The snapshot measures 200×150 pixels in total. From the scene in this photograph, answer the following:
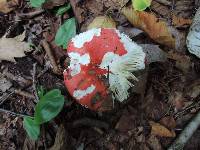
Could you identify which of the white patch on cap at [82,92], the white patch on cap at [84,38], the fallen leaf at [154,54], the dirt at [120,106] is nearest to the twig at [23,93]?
the dirt at [120,106]

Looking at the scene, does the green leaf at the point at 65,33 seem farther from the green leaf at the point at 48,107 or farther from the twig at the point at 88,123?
the twig at the point at 88,123

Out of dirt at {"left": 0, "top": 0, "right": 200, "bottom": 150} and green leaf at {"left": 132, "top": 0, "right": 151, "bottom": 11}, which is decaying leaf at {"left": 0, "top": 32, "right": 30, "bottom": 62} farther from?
A: green leaf at {"left": 132, "top": 0, "right": 151, "bottom": 11}

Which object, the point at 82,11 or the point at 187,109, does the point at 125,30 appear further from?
the point at 187,109

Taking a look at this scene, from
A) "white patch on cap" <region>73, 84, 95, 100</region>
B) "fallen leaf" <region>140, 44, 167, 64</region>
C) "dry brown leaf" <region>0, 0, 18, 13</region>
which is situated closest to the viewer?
"white patch on cap" <region>73, 84, 95, 100</region>

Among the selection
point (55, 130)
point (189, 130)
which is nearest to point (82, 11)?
point (55, 130)

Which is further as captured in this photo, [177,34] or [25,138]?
[177,34]

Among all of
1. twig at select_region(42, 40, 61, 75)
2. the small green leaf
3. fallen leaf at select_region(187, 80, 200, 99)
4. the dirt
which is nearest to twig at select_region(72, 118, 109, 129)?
the dirt
